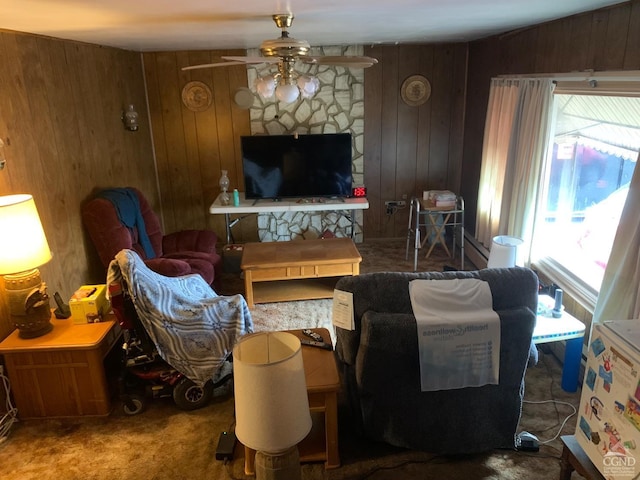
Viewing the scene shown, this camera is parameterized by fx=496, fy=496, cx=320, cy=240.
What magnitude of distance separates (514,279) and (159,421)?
2070 millimetres

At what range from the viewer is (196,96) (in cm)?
521

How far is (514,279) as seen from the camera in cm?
225

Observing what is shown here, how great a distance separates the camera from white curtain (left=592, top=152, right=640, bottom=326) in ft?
8.05

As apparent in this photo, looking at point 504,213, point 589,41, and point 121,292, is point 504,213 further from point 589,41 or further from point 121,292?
point 121,292

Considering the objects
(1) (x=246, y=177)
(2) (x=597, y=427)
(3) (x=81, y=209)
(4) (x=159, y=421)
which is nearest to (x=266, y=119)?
(1) (x=246, y=177)

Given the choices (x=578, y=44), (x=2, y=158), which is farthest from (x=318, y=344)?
(x=578, y=44)

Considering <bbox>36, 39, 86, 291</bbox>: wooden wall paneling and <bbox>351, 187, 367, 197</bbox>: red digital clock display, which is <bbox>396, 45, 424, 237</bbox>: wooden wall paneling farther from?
<bbox>36, 39, 86, 291</bbox>: wooden wall paneling

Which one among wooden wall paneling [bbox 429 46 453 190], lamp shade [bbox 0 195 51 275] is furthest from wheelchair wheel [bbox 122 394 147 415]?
wooden wall paneling [bbox 429 46 453 190]

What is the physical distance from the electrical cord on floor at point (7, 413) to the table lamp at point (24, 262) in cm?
29

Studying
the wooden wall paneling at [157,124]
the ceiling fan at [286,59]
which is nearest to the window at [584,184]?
the ceiling fan at [286,59]

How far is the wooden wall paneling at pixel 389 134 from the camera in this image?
526 cm

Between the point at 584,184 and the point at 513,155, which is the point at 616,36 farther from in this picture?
the point at 513,155

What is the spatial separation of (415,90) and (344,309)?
374 cm

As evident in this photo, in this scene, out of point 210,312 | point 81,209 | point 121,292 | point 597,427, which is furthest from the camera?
point 81,209
